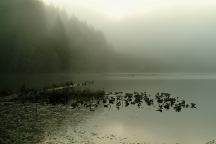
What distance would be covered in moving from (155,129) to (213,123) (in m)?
11.1

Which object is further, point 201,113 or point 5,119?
point 201,113

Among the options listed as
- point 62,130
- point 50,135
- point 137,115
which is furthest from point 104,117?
point 50,135

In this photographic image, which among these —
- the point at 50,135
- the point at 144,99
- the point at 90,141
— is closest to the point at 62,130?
the point at 50,135

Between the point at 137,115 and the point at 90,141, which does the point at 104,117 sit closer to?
the point at 137,115

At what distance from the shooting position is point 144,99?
83875mm

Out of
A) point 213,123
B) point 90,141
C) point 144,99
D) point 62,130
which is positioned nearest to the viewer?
point 90,141

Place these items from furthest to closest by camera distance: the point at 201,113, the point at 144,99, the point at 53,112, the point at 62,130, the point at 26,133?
the point at 144,99 → the point at 201,113 → the point at 53,112 → the point at 62,130 → the point at 26,133

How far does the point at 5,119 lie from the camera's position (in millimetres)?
47094

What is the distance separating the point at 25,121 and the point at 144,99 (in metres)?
41.9

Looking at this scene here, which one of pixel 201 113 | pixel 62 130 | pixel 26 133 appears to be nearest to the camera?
pixel 26 133

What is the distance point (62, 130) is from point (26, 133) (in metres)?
4.18

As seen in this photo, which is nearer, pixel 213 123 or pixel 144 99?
pixel 213 123

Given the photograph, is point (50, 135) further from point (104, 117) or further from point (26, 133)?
point (104, 117)

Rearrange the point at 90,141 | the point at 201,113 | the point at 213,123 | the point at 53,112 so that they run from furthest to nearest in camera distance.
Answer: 1. the point at 201,113
2. the point at 53,112
3. the point at 213,123
4. the point at 90,141
